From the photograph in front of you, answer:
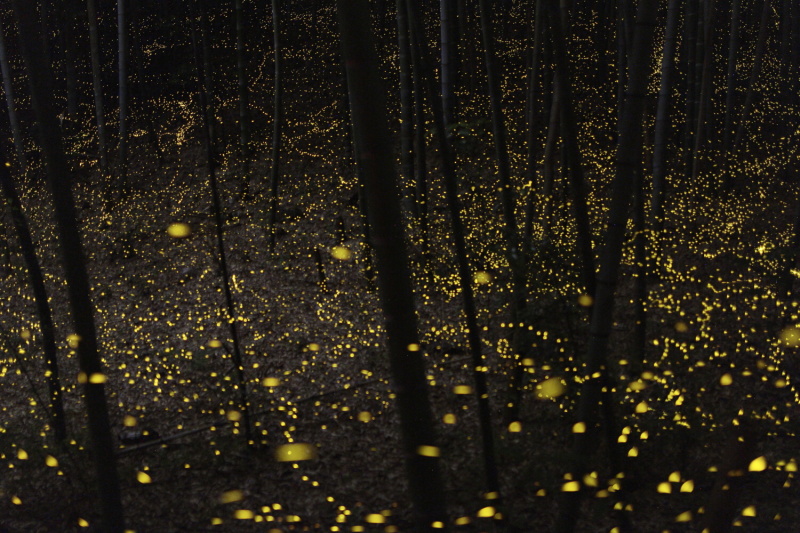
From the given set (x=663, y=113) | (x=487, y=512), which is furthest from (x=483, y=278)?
(x=487, y=512)

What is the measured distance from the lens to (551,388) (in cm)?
488

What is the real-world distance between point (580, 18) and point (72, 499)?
1490 centimetres

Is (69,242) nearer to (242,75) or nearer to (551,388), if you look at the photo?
(551,388)

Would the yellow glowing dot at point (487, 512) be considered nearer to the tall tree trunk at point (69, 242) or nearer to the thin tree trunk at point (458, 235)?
the thin tree trunk at point (458, 235)

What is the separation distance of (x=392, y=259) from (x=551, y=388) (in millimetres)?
3458

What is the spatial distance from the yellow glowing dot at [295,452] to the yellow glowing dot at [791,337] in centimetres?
496

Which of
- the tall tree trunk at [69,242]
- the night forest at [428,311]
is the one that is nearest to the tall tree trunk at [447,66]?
the night forest at [428,311]

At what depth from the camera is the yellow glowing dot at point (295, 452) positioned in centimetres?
560

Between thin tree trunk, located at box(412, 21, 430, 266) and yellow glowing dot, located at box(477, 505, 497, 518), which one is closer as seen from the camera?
yellow glowing dot, located at box(477, 505, 497, 518)

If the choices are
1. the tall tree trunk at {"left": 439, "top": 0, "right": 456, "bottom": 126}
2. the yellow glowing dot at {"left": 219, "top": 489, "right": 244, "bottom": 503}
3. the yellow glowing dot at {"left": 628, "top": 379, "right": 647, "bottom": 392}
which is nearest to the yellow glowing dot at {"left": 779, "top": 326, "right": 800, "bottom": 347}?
the yellow glowing dot at {"left": 628, "top": 379, "right": 647, "bottom": 392}

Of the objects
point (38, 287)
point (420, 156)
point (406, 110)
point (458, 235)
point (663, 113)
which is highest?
point (406, 110)

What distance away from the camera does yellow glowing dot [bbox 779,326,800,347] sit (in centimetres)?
624

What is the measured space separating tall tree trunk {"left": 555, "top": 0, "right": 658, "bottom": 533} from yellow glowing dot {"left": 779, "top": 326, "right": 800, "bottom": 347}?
4.57 meters

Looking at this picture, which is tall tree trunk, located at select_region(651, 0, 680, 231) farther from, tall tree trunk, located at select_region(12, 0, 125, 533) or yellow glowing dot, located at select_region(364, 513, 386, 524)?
tall tree trunk, located at select_region(12, 0, 125, 533)
